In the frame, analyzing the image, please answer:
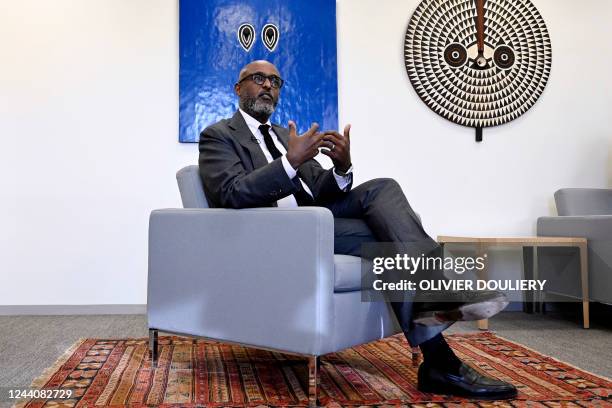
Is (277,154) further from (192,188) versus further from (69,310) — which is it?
(69,310)

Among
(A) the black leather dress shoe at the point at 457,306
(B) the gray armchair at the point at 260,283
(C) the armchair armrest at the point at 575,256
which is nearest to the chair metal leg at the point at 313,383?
(B) the gray armchair at the point at 260,283

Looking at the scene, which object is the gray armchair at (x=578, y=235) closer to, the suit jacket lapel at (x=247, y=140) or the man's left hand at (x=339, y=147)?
the man's left hand at (x=339, y=147)

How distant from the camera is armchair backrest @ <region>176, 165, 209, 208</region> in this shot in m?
2.23

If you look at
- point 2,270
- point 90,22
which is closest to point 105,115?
point 90,22

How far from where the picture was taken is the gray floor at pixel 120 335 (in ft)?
7.27

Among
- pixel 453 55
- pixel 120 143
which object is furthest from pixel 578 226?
pixel 120 143

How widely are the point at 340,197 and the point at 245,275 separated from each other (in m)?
0.53

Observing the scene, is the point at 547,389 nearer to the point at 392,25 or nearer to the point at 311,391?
the point at 311,391

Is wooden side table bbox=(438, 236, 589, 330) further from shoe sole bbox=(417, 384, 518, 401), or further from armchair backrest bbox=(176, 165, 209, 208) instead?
armchair backrest bbox=(176, 165, 209, 208)

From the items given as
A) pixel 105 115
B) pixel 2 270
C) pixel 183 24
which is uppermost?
pixel 183 24

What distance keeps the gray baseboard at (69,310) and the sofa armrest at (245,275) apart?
55.5 inches

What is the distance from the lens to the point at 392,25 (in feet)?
12.2

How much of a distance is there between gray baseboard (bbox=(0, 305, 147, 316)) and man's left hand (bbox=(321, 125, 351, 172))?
1.87 metres

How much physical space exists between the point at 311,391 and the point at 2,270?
2.52 metres
